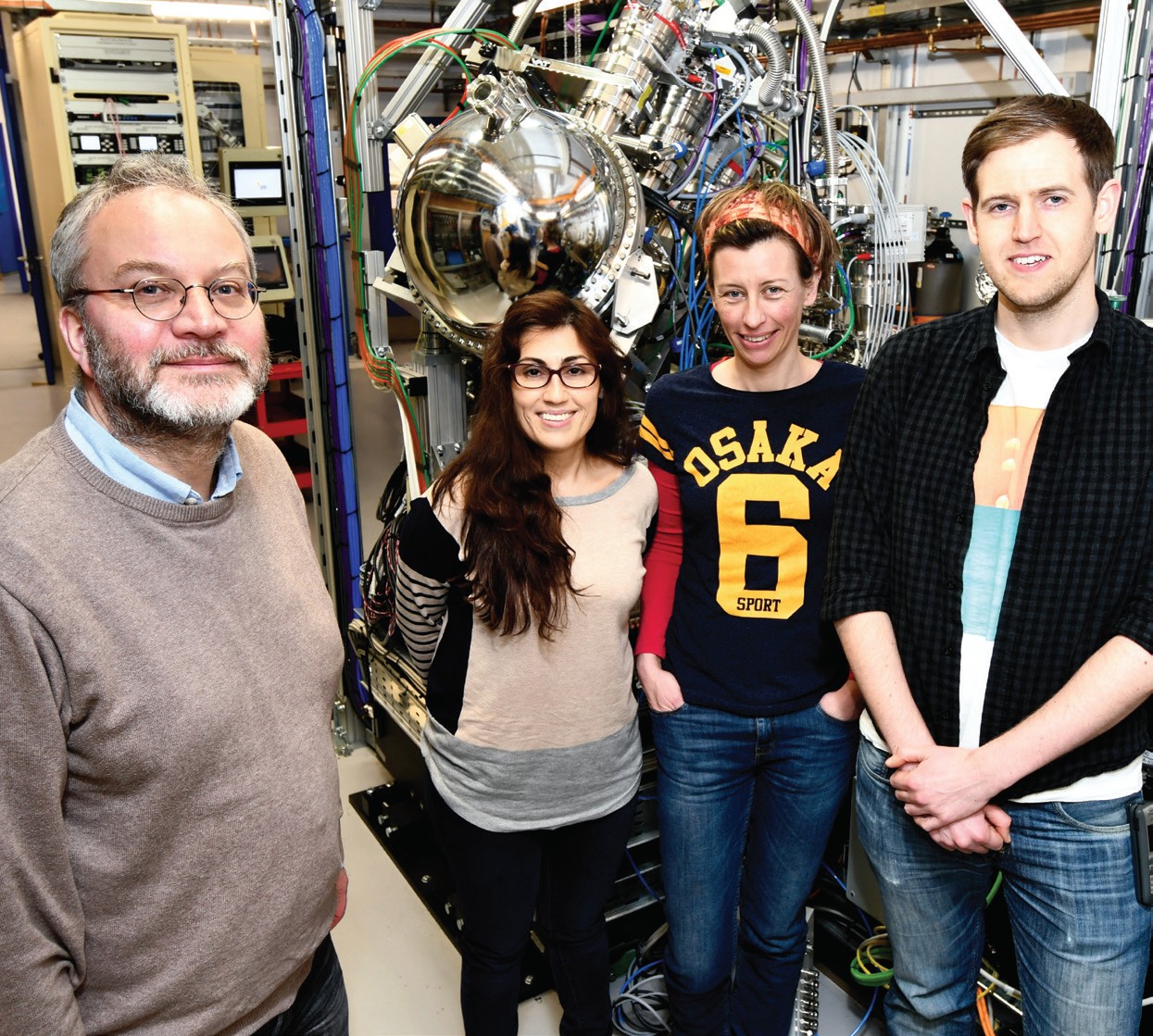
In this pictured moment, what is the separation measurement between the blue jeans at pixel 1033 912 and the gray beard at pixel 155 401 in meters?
0.96

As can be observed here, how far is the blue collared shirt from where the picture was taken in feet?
3.36

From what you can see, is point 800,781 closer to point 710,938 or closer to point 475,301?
point 710,938

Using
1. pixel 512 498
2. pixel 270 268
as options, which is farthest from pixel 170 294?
pixel 270 268

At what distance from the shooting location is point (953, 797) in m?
1.27

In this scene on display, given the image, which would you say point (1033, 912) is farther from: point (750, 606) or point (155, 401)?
point (155, 401)

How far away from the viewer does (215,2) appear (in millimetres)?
6914

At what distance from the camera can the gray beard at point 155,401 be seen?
3.37 feet

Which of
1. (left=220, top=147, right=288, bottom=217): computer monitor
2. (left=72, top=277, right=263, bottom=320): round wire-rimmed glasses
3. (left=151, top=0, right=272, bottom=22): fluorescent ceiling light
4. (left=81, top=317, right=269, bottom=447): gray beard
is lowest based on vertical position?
(left=81, top=317, right=269, bottom=447): gray beard

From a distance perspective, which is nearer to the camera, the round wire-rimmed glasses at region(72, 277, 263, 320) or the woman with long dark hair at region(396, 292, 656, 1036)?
the round wire-rimmed glasses at region(72, 277, 263, 320)

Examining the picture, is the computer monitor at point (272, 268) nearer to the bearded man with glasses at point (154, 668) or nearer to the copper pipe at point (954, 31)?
the copper pipe at point (954, 31)

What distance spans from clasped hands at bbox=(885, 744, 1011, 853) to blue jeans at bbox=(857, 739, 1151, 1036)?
0.04m

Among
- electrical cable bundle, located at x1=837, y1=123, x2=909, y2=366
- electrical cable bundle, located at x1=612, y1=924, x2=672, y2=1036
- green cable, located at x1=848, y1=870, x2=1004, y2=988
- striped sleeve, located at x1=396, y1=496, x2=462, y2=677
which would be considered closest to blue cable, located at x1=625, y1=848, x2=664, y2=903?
electrical cable bundle, located at x1=612, y1=924, x2=672, y2=1036

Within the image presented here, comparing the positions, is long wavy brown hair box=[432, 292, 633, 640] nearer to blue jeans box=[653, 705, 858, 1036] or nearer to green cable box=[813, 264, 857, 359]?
blue jeans box=[653, 705, 858, 1036]

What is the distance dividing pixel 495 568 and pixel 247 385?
0.49m
